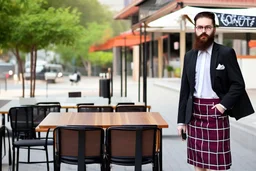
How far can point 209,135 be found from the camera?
455 centimetres

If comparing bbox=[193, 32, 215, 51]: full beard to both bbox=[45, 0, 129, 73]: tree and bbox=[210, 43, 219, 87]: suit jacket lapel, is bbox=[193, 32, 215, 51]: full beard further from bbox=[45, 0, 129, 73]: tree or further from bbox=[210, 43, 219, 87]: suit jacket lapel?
bbox=[45, 0, 129, 73]: tree

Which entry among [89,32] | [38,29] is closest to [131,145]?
[38,29]

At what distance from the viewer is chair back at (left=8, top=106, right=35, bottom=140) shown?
8211 millimetres

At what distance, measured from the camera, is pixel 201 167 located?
15.2 feet

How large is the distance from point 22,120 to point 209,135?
4.36 m

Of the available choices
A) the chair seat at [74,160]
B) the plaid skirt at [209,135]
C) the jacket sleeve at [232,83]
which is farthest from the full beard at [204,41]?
the chair seat at [74,160]

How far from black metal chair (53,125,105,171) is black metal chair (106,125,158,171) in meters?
0.10

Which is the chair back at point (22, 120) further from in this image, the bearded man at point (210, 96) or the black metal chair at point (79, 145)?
the bearded man at point (210, 96)

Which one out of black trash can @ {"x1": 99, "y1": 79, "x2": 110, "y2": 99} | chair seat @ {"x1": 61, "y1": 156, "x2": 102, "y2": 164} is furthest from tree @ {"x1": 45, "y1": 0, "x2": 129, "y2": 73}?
chair seat @ {"x1": 61, "y1": 156, "x2": 102, "y2": 164}

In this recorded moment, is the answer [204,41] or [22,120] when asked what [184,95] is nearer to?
[204,41]

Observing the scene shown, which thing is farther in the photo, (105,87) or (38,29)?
(38,29)

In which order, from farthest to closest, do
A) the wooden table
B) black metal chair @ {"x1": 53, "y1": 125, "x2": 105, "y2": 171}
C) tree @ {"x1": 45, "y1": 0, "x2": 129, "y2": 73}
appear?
tree @ {"x1": 45, "y1": 0, "x2": 129, "y2": 73} < the wooden table < black metal chair @ {"x1": 53, "y1": 125, "x2": 105, "y2": 171}

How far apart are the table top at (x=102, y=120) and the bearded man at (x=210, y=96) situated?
3.82 feet

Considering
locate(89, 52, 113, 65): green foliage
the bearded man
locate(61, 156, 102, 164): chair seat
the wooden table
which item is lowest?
locate(61, 156, 102, 164): chair seat
